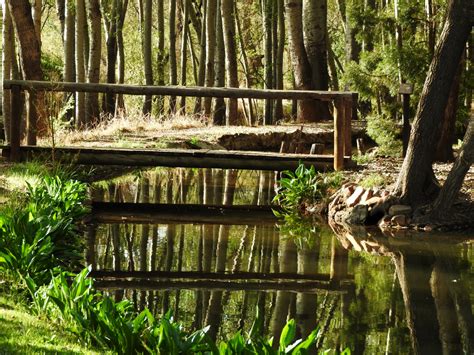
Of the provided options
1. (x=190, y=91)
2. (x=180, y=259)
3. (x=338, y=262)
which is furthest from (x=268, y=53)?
(x=180, y=259)

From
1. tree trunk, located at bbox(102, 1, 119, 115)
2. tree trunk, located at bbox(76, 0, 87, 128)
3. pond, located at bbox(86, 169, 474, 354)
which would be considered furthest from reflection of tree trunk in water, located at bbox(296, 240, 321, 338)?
tree trunk, located at bbox(102, 1, 119, 115)

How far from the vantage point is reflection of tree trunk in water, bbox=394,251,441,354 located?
25.4 ft

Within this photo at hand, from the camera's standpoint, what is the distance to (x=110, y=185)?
17.9 metres

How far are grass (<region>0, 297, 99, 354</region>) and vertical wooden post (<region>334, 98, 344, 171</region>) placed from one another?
919cm

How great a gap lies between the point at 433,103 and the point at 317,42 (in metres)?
12.0

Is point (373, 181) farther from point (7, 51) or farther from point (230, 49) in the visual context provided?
point (230, 49)

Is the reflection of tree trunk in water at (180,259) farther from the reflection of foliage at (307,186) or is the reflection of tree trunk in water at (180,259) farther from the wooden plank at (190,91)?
the wooden plank at (190,91)

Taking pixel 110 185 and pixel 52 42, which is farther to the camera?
pixel 52 42

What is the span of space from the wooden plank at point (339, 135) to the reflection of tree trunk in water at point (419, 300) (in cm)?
414

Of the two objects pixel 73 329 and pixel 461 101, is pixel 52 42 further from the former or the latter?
pixel 73 329

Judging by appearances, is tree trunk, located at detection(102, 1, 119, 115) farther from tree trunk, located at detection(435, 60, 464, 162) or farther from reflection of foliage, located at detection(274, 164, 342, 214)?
reflection of foliage, located at detection(274, 164, 342, 214)

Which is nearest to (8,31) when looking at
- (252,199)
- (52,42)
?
(252,199)

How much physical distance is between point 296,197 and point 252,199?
1.92 metres

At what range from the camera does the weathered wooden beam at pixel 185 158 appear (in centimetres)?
1588
